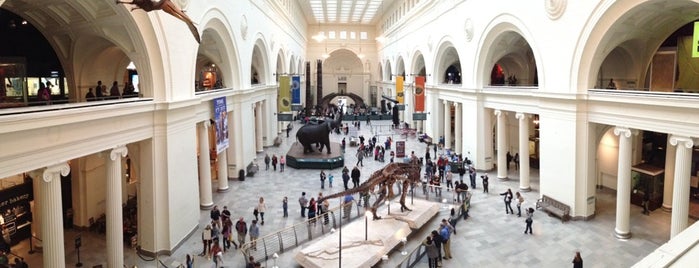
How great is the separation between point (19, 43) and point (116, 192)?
19.2 ft

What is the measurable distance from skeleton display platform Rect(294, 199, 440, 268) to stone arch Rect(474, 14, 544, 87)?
22.2 feet

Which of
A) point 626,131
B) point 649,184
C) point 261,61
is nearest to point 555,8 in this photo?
point 626,131

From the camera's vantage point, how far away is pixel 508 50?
21906mm

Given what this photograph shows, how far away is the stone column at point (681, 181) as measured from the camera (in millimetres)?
11141

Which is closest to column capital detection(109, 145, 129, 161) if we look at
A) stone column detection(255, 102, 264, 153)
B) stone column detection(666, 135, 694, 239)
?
stone column detection(666, 135, 694, 239)

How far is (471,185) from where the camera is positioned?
19141mm

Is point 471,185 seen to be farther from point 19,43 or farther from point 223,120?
point 19,43

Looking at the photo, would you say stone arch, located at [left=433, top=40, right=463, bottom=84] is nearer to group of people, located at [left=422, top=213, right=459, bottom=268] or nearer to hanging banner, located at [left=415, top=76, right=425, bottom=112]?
hanging banner, located at [left=415, top=76, right=425, bottom=112]

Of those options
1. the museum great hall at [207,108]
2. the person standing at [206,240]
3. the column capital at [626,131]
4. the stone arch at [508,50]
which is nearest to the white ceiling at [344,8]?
the stone arch at [508,50]

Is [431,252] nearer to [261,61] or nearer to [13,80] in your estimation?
[13,80]

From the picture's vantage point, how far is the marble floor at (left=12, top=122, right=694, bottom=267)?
1177cm

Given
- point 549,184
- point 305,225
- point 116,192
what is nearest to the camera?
point 116,192

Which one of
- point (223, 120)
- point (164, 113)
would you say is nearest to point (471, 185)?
point (223, 120)

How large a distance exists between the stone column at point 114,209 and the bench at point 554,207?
12787 millimetres
